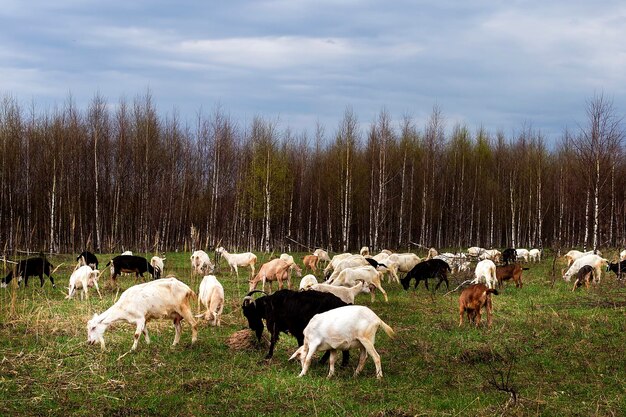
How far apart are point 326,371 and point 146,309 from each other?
379 cm

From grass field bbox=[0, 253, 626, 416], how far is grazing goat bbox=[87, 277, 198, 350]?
323 millimetres

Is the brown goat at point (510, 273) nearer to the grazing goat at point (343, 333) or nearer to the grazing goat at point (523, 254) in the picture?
the grazing goat at point (343, 333)

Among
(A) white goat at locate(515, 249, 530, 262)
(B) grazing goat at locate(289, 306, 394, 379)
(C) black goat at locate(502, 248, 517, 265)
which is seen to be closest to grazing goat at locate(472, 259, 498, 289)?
(B) grazing goat at locate(289, 306, 394, 379)

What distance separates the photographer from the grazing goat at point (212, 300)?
14.1 meters

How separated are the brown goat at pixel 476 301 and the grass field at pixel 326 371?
0.52 m

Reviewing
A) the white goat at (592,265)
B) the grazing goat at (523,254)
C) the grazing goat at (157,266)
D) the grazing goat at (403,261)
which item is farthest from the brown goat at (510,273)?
the grazing goat at (523,254)

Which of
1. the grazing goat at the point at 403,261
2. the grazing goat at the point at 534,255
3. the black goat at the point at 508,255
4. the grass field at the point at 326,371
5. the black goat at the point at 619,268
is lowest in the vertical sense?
the grazing goat at the point at 534,255

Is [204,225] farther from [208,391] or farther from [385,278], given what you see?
[208,391]

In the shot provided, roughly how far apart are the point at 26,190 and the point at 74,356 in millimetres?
39583

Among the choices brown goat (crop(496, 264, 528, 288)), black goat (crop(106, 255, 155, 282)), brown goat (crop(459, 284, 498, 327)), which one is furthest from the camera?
brown goat (crop(496, 264, 528, 288))

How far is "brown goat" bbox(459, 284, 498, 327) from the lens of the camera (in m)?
13.7

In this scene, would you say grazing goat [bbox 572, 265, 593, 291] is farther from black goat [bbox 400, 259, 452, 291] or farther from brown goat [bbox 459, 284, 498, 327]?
brown goat [bbox 459, 284, 498, 327]

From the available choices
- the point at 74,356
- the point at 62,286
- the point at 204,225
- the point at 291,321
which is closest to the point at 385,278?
the point at 62,286

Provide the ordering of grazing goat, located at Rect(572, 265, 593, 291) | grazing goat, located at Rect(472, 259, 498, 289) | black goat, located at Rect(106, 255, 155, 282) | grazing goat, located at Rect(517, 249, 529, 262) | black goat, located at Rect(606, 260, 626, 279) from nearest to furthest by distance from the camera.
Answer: grazing goat, located at Rect(472, 259, 498, 289) → grazing goat, located at Rect(572, 265, 593, 291) → black goat, located at Rect(106, 255, 155, 282) → black goat, located at Rect(606, 260, 626, 279) → grazing goat, located at Rect(517, 249, 529, 262)
